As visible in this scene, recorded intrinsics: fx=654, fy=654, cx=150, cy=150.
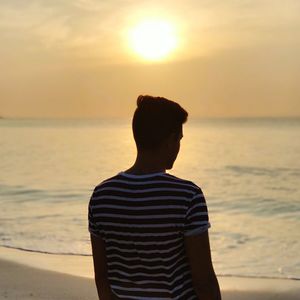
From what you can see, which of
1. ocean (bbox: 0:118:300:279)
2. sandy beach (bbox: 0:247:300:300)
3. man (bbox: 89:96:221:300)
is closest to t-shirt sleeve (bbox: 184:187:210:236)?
man (bbox: 89:96:221:300)

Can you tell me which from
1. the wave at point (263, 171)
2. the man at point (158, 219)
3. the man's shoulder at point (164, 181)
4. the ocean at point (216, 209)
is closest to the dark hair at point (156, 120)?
the man at point (158, 219)

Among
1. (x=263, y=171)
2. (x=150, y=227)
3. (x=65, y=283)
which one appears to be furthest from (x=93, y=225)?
(x=263, y=171)

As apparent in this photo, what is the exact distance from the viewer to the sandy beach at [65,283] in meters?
7.27

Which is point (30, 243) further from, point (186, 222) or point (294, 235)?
point (186, 222)

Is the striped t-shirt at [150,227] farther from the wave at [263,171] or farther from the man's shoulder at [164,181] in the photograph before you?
the wave at [263,171]

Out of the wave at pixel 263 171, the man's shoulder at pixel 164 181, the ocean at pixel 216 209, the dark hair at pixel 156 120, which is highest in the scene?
the dark hair at pixel 156 120

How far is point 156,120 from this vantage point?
8.00ft

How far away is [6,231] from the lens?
1322 cm

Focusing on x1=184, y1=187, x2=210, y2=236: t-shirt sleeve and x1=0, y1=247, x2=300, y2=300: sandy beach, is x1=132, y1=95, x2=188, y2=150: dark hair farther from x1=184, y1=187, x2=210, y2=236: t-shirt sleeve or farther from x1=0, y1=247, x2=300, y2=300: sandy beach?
x1=0, y1=247, x2=300, y2=300: sandy beach

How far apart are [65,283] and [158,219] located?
5705 mm

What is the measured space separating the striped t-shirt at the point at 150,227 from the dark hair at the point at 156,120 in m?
0.14

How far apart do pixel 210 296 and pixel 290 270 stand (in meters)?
7.79

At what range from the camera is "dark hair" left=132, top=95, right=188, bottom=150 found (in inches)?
96.1

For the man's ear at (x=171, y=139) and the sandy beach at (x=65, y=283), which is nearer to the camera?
the man's ear at (x=171, y=139)
